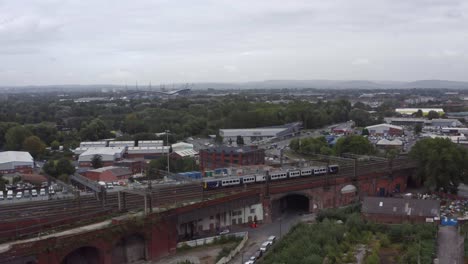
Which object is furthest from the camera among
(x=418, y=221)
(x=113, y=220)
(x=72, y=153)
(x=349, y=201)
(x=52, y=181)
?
(x=72, y=153)

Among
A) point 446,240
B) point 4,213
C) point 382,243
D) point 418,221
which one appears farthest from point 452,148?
point 4,213

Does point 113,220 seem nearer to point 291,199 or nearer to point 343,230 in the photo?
point 343,230

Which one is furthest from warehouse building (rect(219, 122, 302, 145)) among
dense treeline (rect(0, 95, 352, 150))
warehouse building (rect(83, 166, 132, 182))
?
warehouse building (rect(83, 166, 132, 182))

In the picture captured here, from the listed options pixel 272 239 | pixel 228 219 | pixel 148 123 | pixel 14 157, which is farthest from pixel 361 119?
pixel 272 239

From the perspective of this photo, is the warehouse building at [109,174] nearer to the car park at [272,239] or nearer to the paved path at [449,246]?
the car park at [272,239]

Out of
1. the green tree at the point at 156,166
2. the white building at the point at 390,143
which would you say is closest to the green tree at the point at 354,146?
the white building at the point at 390,143

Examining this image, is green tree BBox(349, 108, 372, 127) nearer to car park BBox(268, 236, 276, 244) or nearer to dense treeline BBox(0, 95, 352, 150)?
dense treeline BBox(0, 95, 352, 150)
